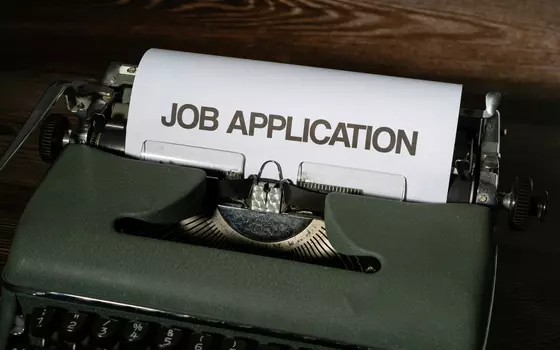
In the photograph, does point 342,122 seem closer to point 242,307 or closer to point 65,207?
point 242,307

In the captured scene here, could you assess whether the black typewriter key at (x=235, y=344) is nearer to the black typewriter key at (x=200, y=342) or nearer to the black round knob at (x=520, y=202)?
the black typewriter key at (x=200, y=342)

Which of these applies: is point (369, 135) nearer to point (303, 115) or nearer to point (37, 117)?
point (303, 115)

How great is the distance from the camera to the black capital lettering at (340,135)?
4.39ft

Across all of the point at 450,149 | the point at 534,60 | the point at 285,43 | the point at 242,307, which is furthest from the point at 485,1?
the point at 242,307

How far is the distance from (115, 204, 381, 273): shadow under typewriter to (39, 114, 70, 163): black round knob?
20cm

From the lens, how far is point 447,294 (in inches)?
46.5

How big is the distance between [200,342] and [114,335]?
127 millimetres

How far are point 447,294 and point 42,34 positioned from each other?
4.18 feet

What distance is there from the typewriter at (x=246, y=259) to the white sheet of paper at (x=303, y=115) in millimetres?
43

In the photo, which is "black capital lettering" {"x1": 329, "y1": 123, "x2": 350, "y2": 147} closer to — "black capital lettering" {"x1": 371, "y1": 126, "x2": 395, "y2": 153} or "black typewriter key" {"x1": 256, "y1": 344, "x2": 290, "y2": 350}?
"black capital lettering" {"x1": 371, "y1": 126, "x2": 395, "y2": 153}

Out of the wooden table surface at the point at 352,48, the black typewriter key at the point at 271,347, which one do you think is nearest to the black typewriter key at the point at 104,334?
the black typewriter key at the point at 271,347

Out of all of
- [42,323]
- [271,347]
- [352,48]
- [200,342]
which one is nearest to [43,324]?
[42,323]

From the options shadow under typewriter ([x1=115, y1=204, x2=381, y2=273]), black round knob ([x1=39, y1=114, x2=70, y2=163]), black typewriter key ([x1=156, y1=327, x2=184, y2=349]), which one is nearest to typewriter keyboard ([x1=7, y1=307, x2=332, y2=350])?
black typewriter key ([x1=156, y1=327, x2=184, y2=349])

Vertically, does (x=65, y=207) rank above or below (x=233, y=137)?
below
